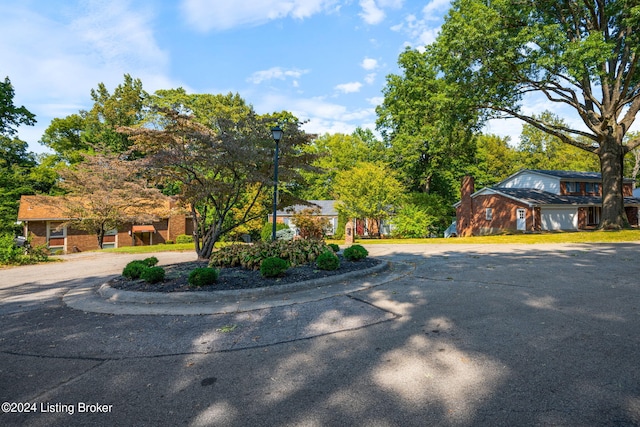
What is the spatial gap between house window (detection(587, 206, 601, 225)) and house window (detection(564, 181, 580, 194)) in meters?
2.14

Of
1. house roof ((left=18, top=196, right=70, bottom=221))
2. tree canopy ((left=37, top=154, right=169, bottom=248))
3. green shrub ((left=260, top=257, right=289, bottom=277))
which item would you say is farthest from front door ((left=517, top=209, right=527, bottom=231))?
house roof ((left=18, top=196, right=70, bottom=221))

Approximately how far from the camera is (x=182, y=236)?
27.1m

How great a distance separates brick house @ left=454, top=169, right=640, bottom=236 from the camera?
90.8ft

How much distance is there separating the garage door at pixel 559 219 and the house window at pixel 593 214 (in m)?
2.02

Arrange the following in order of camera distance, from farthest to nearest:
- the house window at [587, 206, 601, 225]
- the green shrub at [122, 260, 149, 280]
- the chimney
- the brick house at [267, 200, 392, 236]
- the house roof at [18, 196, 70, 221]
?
1. the brick house at [267, 200, 392, 236]
2. the chimney
3. the house window at [587, 206, 601, 225]
4. the house roof at [18, 196, 70, 221]
5. the green shrub at [122, 260, 149, 280]

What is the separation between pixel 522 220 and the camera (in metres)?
27.5

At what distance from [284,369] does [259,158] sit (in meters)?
7.14

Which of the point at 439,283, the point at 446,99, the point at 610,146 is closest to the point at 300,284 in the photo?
the point at 439,283

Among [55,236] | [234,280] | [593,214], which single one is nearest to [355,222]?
[593,214]

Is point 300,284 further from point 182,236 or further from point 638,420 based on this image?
point 182,236

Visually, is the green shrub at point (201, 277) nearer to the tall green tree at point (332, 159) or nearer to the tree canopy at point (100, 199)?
the tree canopy at point (100, 199)

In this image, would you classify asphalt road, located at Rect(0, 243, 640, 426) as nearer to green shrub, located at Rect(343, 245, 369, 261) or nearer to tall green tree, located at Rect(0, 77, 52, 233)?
green shrub, located at Rect(343, 245, 369, 261)

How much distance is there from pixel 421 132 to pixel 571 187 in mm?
15321

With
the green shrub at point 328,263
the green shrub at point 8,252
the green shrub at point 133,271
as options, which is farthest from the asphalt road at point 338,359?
the green shrub at point 8,252
